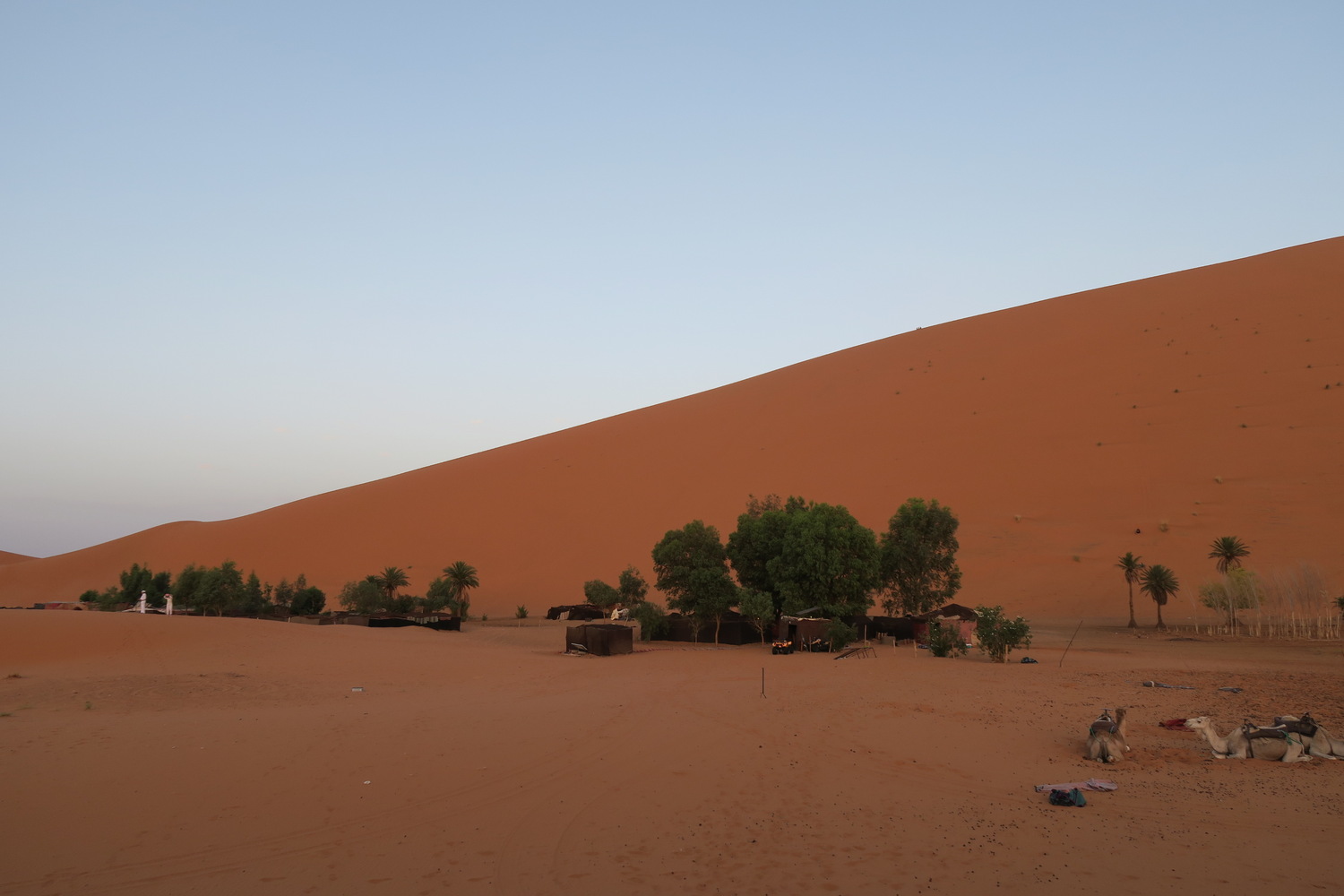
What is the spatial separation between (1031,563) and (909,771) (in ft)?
106

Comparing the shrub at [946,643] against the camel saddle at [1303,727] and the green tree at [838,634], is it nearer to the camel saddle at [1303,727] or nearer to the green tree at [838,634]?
the green tree at [838,634]

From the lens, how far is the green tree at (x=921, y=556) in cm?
3244

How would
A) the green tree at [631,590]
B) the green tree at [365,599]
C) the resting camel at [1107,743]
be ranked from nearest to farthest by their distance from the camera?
the resting camel at [1107,743], the green tree at [631,590], the green tree at [365,599]

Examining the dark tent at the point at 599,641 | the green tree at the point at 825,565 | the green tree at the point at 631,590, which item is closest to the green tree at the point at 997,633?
the green tree at the point at 825,565

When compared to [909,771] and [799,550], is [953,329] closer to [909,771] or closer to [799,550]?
[799,550]

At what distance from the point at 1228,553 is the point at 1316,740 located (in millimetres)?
25512

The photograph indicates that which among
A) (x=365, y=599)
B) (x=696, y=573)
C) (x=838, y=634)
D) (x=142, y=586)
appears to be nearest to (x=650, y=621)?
(x=696, y=573)

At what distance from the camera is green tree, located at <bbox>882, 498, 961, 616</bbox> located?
32438mm

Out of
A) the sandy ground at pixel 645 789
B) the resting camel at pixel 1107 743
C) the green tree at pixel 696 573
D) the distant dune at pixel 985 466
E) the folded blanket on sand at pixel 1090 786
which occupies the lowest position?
the sandy ground at pixel 645 789

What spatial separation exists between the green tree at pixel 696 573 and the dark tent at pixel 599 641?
4288mm

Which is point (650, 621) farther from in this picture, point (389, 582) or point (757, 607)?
point (389, 582)

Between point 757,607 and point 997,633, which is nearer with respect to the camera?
point 997,633

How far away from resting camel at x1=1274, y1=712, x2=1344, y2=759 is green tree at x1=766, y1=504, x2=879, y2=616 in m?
19.2

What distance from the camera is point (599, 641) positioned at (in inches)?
1088
